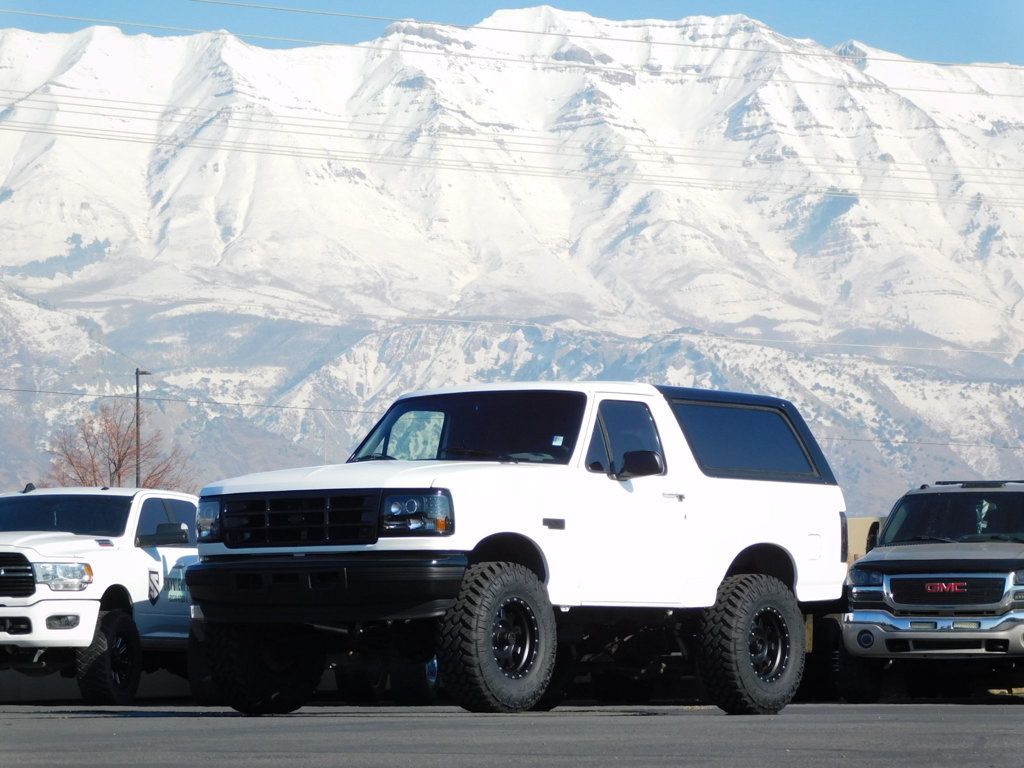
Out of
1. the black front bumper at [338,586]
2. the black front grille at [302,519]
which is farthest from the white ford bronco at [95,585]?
the black front bumper at [338,586]

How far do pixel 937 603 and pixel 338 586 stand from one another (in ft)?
22.2

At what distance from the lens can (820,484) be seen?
14609 millimetres

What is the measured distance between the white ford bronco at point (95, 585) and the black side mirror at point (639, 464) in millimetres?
5397

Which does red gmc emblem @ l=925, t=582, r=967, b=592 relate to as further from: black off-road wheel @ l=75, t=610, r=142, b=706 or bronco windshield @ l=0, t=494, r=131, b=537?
bronco windshield @ l=0, t=494, r=131, b=537

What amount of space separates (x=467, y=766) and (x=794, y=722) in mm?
4165

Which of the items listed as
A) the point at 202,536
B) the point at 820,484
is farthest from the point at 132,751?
the point at 820,484

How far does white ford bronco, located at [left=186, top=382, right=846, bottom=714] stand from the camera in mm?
11766

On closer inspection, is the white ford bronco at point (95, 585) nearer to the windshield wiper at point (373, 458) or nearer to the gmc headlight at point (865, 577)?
the windshield wiper at point (373, 458)

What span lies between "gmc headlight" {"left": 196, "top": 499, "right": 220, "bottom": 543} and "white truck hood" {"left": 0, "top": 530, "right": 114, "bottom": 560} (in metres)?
4.31

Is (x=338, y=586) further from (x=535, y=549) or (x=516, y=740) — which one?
(x=516, y=740)

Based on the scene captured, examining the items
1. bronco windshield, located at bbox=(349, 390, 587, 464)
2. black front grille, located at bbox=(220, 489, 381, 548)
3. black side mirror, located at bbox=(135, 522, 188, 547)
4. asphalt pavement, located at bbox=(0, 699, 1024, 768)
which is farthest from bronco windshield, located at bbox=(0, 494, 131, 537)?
black front grille, located at bbox=(220, 489, 381, 548)

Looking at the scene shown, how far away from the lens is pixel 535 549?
40.6 ft

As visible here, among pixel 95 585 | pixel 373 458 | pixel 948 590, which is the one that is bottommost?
Answer: pixel 948 590

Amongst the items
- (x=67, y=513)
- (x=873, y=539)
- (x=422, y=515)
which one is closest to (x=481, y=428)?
(x=422, y=515)
